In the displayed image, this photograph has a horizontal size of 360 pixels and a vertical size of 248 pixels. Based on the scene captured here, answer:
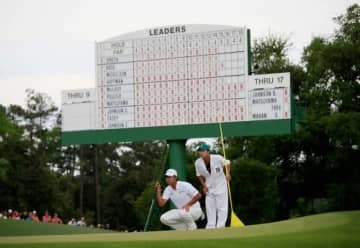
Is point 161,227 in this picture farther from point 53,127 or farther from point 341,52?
point 53,127

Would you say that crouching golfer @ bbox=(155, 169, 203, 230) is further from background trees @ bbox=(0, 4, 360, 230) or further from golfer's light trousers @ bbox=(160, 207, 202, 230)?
background trees @ bbox=(0, 4, 360, 230)

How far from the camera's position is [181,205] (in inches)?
552

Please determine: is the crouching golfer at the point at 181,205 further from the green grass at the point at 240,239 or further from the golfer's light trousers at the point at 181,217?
the green grass at the point at 240,239

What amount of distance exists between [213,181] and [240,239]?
549 cm

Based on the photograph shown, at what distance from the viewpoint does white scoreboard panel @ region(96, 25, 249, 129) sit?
22.4m

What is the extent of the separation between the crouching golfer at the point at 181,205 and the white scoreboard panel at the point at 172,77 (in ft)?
28.1

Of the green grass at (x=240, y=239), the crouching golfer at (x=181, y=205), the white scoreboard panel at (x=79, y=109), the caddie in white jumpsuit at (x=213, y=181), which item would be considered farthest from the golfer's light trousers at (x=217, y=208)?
the white scoreboard panel at (x=79, y=109)

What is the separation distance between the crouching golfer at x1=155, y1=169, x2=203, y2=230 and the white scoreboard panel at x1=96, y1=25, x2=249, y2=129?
8568 millimetres

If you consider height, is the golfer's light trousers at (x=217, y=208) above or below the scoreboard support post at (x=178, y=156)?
below

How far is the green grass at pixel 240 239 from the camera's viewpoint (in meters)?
8.54

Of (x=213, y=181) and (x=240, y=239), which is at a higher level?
(x=213, y=181)

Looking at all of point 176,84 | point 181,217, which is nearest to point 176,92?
point 176,84

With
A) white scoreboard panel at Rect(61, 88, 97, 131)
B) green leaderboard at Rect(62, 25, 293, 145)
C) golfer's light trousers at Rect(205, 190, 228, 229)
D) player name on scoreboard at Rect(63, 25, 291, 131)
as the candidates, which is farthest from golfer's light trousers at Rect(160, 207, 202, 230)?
white scoreboard panel at Rect(61, 88, 97, 131)

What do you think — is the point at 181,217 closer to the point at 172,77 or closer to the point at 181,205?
the point at 181,205
